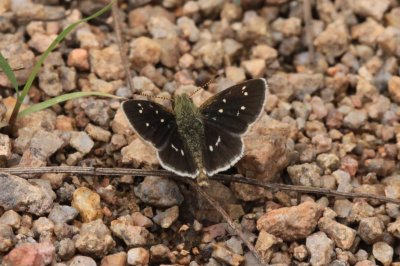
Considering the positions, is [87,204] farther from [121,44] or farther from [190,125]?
[121,44]

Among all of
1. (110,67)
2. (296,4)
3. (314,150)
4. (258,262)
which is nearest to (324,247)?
(258,262)

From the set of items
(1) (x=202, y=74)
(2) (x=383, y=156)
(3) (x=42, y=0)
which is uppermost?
(3) (x=42, y=0)

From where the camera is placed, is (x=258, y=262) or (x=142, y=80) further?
(x=142, y=80)

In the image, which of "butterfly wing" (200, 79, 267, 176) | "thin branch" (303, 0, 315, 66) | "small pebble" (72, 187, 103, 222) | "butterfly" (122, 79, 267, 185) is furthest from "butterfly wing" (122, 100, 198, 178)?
"thin branch" (303, 0, 315, 66)

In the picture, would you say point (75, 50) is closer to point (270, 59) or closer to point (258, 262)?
point (270, 59)

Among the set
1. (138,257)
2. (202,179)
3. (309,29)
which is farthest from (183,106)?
(309,29)
